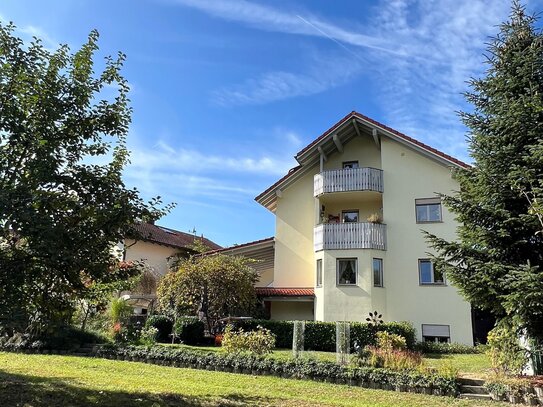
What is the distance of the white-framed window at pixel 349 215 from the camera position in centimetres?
2709

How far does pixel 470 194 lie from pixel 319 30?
9.33 m

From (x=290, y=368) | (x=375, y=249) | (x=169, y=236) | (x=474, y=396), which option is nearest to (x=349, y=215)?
(x=375, y=249)

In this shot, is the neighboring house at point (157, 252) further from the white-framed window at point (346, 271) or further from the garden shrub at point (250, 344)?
the garden shrub at point (250, 344)

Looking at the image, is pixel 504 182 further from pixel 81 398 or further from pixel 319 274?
pixel 319 274

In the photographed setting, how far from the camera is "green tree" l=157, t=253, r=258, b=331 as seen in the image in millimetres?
23391

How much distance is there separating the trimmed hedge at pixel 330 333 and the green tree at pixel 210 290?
269 cm

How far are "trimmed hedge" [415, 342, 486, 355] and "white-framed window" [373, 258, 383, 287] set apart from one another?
12.8 ft

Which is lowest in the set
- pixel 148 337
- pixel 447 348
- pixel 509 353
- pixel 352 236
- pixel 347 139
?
pixel 447 348

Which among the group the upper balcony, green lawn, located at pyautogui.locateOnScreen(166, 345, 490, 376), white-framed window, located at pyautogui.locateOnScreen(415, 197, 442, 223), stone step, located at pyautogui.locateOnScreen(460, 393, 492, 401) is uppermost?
the upper balcony

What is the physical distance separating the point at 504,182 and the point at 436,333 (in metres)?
12.7

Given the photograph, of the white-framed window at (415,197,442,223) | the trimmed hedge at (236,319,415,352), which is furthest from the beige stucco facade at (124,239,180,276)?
the white-framed window at (415,197,442,223)

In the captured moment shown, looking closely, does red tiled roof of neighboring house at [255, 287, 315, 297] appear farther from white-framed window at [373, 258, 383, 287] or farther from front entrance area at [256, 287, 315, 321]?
white-framed window at [373, 258, 383, 287]

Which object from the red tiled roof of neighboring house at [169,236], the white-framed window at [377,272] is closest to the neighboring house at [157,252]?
the red tiled roof of neighboring house at [169,236]

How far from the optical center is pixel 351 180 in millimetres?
25656
